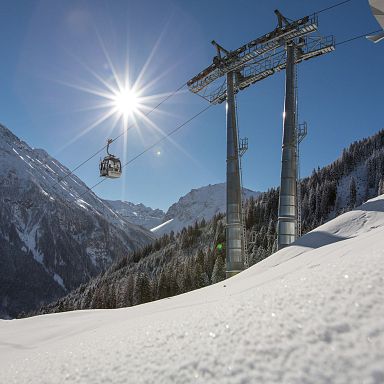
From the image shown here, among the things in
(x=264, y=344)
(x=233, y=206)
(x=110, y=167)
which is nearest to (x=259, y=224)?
(x=110, y=167)

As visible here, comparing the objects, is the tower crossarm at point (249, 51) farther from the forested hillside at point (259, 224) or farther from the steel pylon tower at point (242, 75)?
the forested hillside at point (259, 224)

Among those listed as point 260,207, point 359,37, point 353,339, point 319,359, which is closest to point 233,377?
point 319,359

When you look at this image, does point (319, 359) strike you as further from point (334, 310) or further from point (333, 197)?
point (333, 197)

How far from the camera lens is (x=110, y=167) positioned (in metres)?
19.6

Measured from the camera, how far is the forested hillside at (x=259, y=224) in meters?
87.4

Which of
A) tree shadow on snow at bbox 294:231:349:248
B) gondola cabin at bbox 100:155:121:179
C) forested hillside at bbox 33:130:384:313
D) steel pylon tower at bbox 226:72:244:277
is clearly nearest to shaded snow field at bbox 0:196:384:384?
tree shadow on snow at bbox 294:231:349:248

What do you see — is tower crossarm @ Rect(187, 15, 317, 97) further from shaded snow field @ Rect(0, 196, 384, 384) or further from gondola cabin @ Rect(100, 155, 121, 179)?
shaded snow field @ Rect(0, 196, 384, 384)

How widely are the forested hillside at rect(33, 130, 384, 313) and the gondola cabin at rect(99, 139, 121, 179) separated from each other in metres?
55.6

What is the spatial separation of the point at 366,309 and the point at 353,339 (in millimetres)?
288

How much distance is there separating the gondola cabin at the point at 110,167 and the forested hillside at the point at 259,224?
55.6m

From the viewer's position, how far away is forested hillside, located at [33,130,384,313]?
87438mm

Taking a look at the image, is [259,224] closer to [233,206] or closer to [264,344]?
[233,206]

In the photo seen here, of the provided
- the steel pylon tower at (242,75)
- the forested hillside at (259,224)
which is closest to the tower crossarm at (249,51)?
the steel pylon tower at (242,75)

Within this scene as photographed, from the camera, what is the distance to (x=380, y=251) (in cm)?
314
